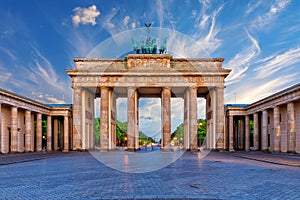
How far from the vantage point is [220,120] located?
45.4m

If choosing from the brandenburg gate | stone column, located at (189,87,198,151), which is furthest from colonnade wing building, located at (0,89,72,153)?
stone column, located at (189,87,198,151)

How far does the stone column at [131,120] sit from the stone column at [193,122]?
30.8 feet

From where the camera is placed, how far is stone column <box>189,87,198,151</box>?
45331 mm

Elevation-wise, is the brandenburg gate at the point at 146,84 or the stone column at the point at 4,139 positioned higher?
the brandenburg gate at the point at 146,84

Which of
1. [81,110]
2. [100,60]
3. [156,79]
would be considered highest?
[100,60]

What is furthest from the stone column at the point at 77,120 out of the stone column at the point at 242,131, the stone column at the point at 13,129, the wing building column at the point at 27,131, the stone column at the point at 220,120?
the stone column at the point at 242,131

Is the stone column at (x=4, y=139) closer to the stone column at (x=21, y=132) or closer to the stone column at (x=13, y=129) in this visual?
the stone column at (x=13, y=129)

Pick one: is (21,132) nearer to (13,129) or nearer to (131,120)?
(13,129)

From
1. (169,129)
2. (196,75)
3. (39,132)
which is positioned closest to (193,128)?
(169,129)

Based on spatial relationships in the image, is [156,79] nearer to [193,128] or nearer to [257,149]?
[193,128]

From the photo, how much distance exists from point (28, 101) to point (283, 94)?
3399 cm

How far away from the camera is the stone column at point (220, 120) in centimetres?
4529

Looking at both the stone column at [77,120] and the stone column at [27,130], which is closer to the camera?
the stone column at [27,130]

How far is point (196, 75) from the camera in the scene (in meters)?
45.6
